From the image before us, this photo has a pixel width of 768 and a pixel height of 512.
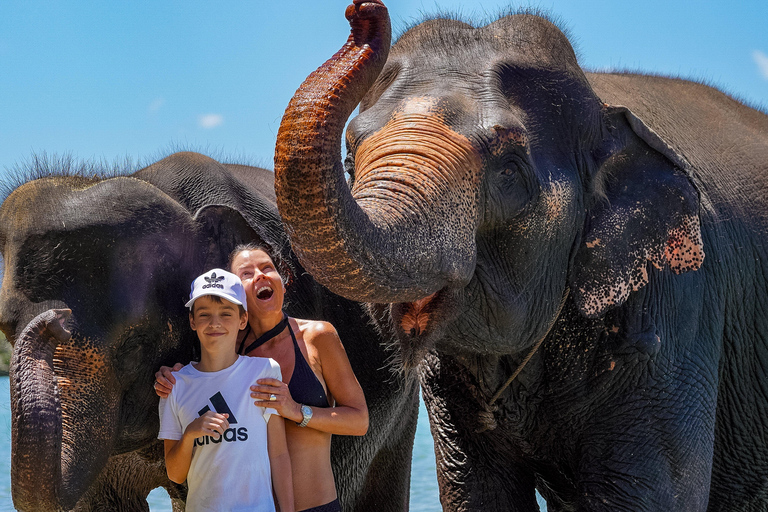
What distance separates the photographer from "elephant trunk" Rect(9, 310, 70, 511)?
303cm

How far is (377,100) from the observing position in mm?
3367

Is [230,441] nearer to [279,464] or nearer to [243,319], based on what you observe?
[279,464]

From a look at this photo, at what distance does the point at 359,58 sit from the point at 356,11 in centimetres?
14

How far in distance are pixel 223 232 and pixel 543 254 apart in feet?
4.91

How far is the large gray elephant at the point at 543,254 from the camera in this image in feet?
8.36

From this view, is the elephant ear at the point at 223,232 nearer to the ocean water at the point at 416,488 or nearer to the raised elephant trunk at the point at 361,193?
the raised elephant trunk at the point at 361,193

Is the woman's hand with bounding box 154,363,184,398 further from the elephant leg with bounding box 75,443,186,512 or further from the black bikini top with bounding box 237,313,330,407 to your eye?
the elephant leg with bounding box 75,443,186,512

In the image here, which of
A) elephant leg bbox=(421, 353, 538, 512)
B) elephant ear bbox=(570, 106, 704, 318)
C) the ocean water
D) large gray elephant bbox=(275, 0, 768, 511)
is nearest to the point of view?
large gray elephant bbox=(275, 0, 768, 511)

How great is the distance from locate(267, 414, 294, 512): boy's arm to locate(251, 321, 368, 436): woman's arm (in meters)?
0.05

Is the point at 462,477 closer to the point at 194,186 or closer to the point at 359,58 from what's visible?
the point at 194,186

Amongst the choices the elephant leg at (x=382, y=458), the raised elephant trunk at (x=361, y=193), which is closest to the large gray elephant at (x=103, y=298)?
the elephant leg at (x=382, y=458)

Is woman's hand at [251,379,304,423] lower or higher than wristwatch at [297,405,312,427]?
higher

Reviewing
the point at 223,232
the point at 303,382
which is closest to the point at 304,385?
the point at 303,382

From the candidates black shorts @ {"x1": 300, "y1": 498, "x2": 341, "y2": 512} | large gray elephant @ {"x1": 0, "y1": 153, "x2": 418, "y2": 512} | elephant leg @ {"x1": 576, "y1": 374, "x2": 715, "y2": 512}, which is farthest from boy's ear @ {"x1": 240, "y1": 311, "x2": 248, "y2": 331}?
elephant leg @ {"x1": 576, "y1": 374, "x2": 715, "y2": 512}
